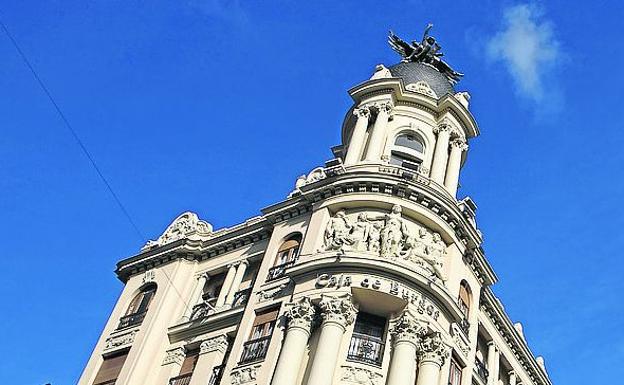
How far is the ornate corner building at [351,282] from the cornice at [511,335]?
8 cm

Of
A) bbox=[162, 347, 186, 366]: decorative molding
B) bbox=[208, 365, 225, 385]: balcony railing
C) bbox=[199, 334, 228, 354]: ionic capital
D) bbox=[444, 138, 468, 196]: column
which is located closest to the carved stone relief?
bbox=[444, 138, 468, 196]: column

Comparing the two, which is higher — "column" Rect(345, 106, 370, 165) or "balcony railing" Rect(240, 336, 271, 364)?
"column" Rect(345, 106, 370, 165)

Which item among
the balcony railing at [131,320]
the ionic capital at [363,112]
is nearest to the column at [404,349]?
the ionic capital at [363,112]

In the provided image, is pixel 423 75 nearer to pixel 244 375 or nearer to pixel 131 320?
pixel 131 320

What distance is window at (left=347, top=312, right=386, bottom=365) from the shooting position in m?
31.2

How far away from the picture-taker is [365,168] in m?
37.1

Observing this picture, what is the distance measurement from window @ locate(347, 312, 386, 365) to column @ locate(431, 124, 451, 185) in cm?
805

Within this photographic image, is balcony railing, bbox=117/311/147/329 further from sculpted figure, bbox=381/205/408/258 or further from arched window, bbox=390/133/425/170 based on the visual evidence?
arched window, bbox=390/133/425/170

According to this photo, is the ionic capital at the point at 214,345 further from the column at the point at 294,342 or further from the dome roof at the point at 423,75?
the dome roof at the point at 423,75

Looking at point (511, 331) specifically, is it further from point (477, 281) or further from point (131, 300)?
point (131, 300)

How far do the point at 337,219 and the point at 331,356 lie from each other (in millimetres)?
6922

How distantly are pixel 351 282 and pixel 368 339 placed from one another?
2.17 metres

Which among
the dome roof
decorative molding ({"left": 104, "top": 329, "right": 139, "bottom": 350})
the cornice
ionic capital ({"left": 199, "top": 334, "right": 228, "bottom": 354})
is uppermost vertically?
the dome roof

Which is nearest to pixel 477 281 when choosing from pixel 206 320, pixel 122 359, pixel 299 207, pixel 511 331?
pixel 511 331
